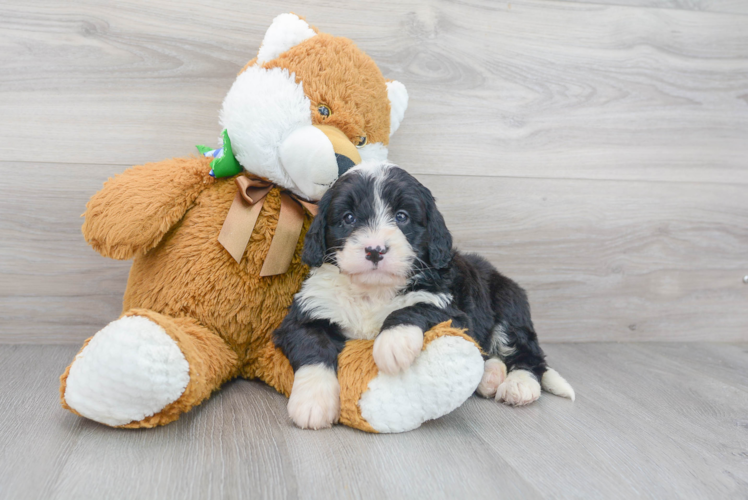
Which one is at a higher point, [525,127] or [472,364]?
[525,127]

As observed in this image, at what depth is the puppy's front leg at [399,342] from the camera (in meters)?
1.16

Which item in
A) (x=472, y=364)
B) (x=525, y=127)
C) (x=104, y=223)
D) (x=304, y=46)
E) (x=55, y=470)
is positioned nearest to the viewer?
(x=55, y=470)

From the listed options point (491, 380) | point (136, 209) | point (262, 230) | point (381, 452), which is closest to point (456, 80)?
point (262, 230)

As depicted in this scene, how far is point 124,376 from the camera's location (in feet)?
3.55

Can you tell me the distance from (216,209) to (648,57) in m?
1.68

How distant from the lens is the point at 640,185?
6.91ft

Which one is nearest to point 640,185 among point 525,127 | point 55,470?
point 525,127

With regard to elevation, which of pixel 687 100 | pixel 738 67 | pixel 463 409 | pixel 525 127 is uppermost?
pixel 738 67

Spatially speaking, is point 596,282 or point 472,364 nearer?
point 472,364

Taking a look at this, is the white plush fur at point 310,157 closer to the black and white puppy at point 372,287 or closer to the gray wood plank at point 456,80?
the black and white puppy at point 372,287

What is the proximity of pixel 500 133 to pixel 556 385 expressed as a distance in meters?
0.91

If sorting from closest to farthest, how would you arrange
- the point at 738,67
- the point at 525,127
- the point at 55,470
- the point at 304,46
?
the point at 55,470 < the point at 304,46 < the point at 525,127 < the point at 738,67

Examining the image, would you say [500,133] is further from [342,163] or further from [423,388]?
[423,388]

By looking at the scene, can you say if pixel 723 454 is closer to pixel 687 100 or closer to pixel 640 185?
pixel 640 185
